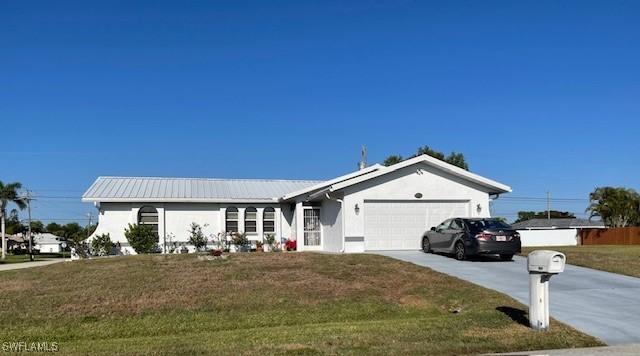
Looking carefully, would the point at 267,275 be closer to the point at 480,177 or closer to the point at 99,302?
the point at 99,302

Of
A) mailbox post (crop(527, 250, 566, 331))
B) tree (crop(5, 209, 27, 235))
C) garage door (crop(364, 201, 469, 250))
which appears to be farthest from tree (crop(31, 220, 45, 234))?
mailbox post (crop(527, 250, 566, 331))

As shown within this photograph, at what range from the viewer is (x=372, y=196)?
2386 cm

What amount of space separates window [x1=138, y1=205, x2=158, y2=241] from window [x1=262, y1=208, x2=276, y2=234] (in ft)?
16.9

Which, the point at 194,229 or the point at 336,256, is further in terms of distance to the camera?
the point at 194,229

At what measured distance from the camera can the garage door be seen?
78.2 ft

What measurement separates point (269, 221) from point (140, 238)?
6435 millimetres

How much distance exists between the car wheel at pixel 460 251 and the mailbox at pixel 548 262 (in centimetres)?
937

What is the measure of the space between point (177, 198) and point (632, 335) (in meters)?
22.1

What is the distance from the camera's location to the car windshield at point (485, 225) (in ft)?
64.8

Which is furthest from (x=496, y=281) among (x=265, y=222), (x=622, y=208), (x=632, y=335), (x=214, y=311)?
(x=622, y=208)

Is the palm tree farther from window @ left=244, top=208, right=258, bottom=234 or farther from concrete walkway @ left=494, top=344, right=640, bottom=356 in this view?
concrete walkway @ left=494, top=344, right=640, bottom=356

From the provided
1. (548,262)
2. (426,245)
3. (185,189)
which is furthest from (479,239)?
(185,189)

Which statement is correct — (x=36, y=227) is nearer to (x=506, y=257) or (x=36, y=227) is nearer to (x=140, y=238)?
(x=140, y=238)

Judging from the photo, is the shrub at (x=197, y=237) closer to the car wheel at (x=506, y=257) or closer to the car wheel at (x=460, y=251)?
the car wheel at (x=460, y=251)
